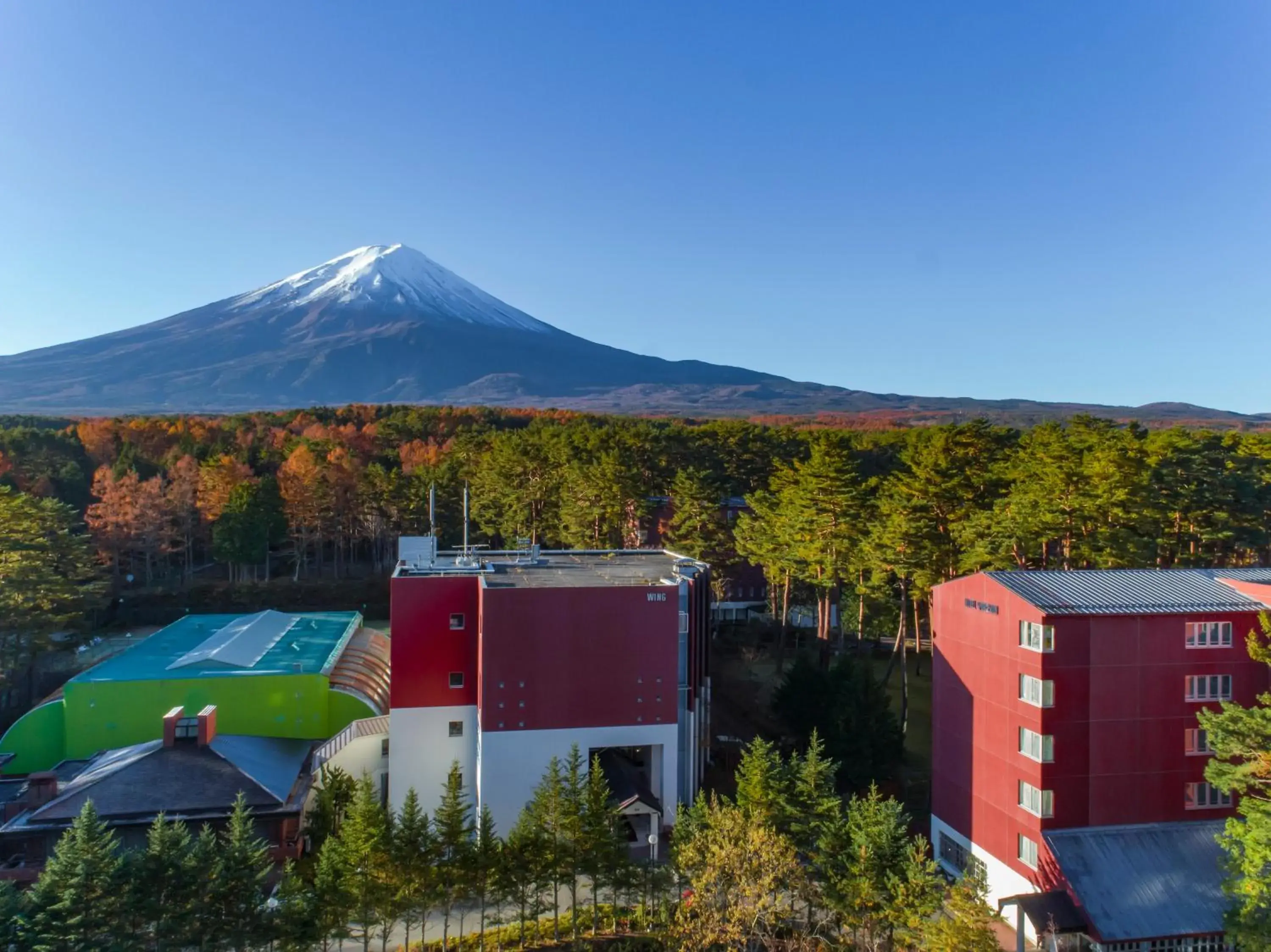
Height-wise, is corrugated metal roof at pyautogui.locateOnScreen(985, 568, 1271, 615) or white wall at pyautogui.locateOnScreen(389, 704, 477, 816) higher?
corrugated metal roof at pyautogui.locateOnScreen(985, 568, 1271, 615)

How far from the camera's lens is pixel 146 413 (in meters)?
73.5

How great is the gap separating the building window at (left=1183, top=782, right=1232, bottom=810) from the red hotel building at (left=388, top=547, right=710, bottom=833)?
812 centimetres

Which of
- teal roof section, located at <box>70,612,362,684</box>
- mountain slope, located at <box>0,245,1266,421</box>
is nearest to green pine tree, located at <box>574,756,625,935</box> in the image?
teal roof section, located at <box>70,612,362,684</box>

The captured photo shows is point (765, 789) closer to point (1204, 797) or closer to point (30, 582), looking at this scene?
point (1204, 797)

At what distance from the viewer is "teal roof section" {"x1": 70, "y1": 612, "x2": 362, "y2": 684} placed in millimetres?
18266

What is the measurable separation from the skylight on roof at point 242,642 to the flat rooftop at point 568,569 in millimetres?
5138

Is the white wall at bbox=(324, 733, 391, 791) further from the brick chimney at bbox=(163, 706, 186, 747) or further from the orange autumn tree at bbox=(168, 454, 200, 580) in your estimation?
the orange autumn tree at bbox=(168, 454, 200, 580)

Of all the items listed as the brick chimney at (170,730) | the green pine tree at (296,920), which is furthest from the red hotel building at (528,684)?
the green pine tree at (296,920)

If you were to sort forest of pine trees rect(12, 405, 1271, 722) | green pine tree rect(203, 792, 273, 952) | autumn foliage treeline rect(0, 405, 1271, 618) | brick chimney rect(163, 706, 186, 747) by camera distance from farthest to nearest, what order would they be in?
forest of pine trees rect(12, 405, 1271, 722) → autumn foliage treeline rect(0, 405, 1271, 618) → brick chimney rect(163, 706, 186, 747) → green pine tree rect(203, 792, 273, 952)

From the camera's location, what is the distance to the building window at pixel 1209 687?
40.7 ft

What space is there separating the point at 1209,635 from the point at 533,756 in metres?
11.1

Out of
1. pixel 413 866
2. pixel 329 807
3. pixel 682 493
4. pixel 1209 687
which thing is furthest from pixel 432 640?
pixel 1209 687

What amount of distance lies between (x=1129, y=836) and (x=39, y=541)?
87.7 ft

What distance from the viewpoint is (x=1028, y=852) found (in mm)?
12125
